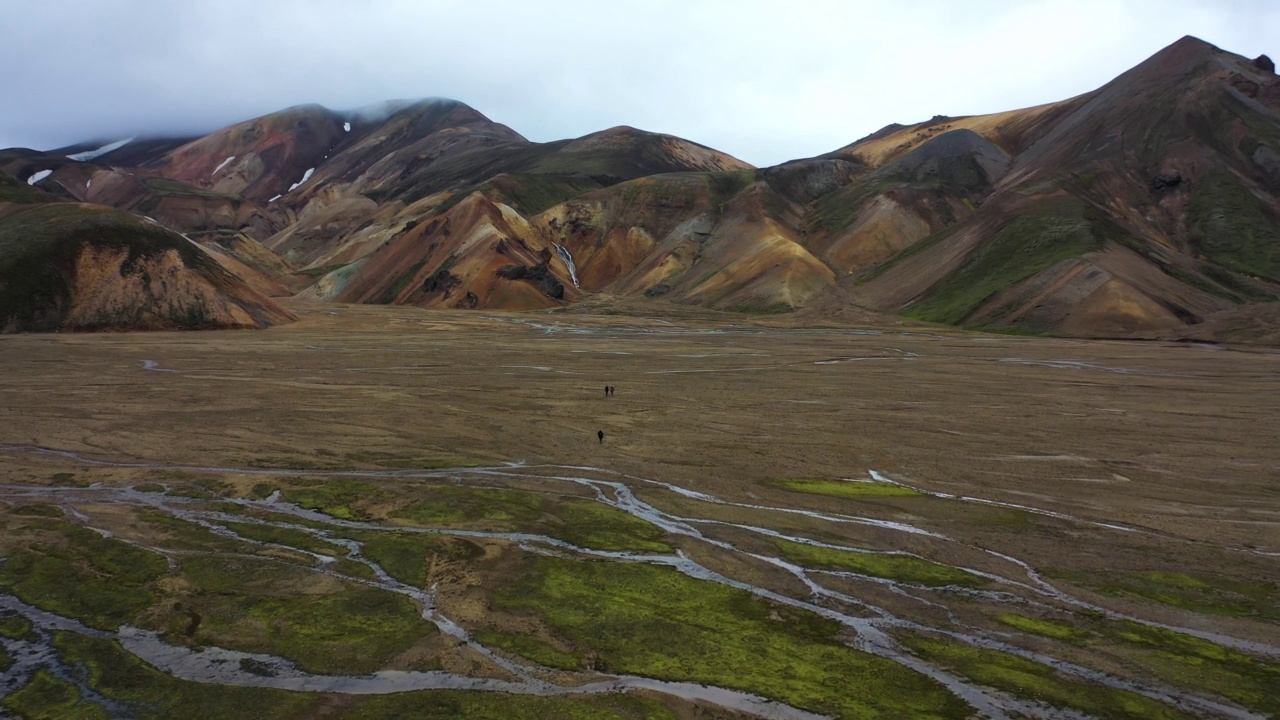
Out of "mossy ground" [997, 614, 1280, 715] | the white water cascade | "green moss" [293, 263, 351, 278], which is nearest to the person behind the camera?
"mossy ground" [997, 614, 1280, 715]

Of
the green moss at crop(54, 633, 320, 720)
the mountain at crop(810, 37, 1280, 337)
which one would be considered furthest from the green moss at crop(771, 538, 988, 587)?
the mountain at crop(810, 37, 1280, 337)

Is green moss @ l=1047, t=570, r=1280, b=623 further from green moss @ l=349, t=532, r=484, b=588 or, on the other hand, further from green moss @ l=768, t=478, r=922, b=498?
green moss @ l=349, t=532, r=484, b=588

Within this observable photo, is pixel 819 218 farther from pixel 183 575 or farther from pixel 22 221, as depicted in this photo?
pixel 183 575

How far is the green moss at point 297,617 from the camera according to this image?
12500 millimetres

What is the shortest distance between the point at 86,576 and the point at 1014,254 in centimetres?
10623

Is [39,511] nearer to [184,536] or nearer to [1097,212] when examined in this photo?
[184,536]

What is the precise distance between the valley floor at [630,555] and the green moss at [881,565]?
0.10 metres

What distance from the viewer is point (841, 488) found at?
22.8 metres

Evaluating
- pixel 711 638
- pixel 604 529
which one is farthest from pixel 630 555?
pixel 711 638

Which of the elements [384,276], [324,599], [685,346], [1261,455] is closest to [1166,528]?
[1261,455]

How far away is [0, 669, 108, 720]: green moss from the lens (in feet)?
34.4

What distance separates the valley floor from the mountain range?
166 ft

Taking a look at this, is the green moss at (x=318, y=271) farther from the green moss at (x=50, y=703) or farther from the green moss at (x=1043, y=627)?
the green moss at (x=1043, y=627)

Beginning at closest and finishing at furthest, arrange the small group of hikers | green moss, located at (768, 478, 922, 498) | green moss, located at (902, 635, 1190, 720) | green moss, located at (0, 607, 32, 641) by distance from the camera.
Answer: green moss, located at (902, 635, 1190, 720) → green moss, located at (0, 607, 32, 641) → green moss, located at (768, 478, 922, 498) → the small group of hikers
